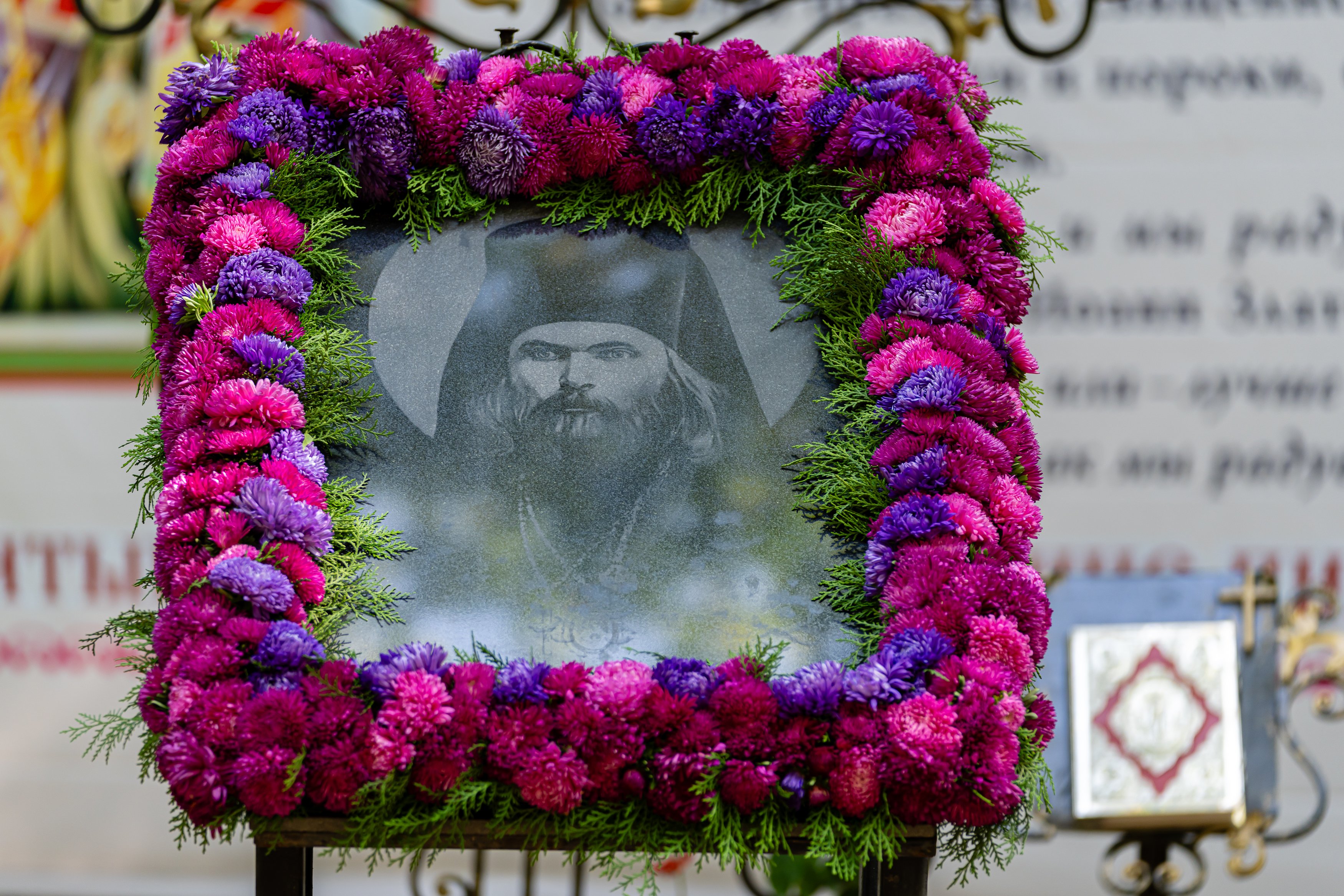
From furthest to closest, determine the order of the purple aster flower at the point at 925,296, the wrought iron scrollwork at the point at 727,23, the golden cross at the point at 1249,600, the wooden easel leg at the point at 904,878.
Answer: the golden cross at the point at 1249,600, the wrought iron scrollwork at the point at 727,23, the purple aster flower at the point at 925,296, the wooden easel leg at the point at 904,878

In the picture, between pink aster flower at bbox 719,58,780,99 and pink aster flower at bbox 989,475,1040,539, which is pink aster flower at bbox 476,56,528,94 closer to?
pink aster flower at bbox 719,58,780,99

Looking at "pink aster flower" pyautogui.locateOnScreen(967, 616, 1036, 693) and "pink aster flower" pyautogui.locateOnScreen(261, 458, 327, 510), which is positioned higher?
"pink aster flower" pyautogui.locateOnScreen(261, 458, 327, 510)

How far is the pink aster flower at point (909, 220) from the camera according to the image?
1.02 m

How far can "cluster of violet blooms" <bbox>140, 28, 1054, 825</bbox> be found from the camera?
2.68 ft

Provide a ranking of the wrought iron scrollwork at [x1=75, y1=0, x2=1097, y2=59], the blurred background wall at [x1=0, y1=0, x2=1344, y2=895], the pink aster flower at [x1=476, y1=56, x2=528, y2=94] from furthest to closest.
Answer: the blurred background wall at [x1=0, y1=0, x2=1344, y2=895] < the wrought iron scrollwork at [x1=75, y1=0, x2=1097, y2=59] < the pink aster flower at [x1=476, y1=56, x2=528, y2=94]

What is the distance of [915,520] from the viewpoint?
3.00 ft

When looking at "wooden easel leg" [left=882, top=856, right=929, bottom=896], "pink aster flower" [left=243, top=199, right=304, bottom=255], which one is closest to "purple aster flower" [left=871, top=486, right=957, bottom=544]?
"wooden easel leg" [left=882, top=856, right=929, bottom=896]

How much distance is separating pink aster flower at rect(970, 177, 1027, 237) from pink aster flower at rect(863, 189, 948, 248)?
0.15 ft

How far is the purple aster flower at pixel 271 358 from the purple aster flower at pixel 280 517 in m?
0.11

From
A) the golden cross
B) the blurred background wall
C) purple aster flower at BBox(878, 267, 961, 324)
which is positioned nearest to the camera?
purple aster flower at BBox(878, 267, 961, 324)

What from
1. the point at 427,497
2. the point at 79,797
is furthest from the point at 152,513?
the point at 79,797

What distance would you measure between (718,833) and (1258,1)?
2175mm

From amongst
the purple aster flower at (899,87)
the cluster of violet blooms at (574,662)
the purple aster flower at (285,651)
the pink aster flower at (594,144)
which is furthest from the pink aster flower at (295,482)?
the purple aster flower at (899,87)

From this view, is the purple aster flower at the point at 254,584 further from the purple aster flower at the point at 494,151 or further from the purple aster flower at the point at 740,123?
the purple aster flower at the point at 740,123
